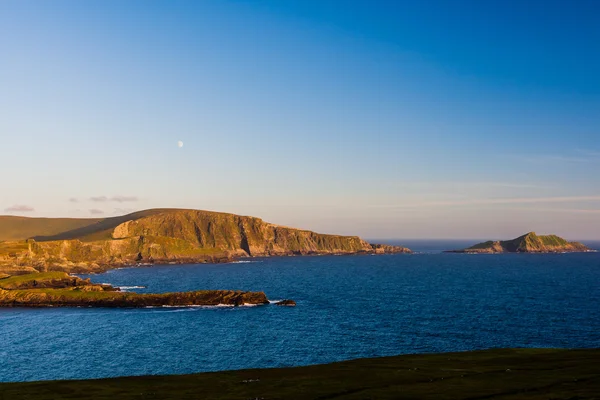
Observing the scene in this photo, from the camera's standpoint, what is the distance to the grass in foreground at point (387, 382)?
49.9m

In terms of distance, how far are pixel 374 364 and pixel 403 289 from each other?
124856mm

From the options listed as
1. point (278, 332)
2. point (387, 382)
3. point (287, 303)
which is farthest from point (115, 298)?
point (387, 382)

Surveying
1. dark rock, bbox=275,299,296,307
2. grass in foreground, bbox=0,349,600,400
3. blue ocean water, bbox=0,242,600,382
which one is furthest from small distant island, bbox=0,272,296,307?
grass in foreground, bbox=0,349,600,400

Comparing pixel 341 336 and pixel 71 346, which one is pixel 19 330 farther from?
pixel 341 336

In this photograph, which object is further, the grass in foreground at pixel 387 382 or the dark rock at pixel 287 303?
the dark rock at pixel 287 303

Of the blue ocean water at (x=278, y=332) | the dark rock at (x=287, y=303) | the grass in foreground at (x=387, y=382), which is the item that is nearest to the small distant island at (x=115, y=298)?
the dark rock at (x=287, y=303)

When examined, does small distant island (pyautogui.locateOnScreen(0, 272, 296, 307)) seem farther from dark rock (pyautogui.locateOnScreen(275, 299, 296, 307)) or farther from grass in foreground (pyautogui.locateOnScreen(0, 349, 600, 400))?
grass in foreground (pyautogui.locateOnScreen(0, 349, 600, 400))

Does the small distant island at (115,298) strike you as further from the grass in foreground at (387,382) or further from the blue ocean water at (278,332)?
the grass in foreground at (387,382)

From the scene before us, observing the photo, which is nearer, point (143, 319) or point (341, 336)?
point (341, 336)

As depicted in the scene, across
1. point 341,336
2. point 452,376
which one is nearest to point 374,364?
point 452,376

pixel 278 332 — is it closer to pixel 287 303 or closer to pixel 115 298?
pixel 287 303

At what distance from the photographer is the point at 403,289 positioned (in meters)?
191

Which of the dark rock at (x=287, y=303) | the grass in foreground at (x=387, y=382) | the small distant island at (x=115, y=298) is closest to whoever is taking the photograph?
the grass in foreground at (x=387, y=382)

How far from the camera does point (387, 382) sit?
57.3m
